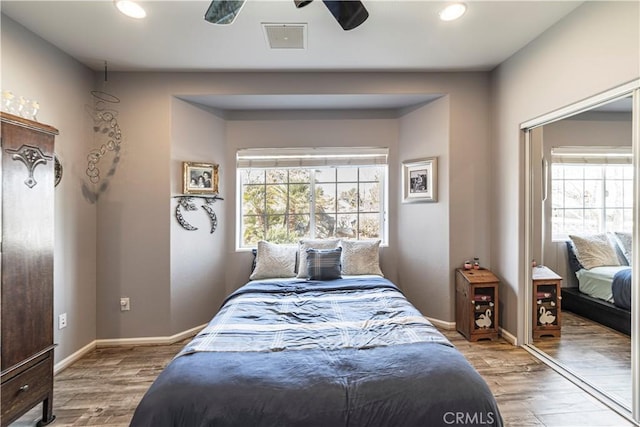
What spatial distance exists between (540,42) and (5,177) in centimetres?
377

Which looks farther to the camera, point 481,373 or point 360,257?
point 360,257

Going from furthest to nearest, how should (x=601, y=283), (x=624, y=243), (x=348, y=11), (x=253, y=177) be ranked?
(x=253, y=177) < (x=601, y=283) < (x=624, y=243) < (x=348, y=11)

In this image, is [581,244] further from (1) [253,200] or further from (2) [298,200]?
(1) [253,200]

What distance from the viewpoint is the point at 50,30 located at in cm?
231

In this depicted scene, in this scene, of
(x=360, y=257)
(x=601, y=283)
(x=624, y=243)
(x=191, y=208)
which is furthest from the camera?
(x=360, y=257)

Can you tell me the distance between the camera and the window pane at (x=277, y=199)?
3641 millimetres

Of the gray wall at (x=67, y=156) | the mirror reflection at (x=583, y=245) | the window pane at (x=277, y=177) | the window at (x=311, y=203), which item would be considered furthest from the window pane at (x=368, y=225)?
the gray wall at (x=67, y=156)

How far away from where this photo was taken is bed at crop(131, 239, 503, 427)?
1236mm

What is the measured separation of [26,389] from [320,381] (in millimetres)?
1738

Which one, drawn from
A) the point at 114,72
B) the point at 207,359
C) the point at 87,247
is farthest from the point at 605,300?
the point at 114,72

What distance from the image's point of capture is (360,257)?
127 inches

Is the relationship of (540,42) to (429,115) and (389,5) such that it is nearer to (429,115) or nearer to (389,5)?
(429,115)

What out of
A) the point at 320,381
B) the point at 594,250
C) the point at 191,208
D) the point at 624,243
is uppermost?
the point at 191,208

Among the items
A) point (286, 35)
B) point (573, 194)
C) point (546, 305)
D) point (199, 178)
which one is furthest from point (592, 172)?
point (199, 178)
